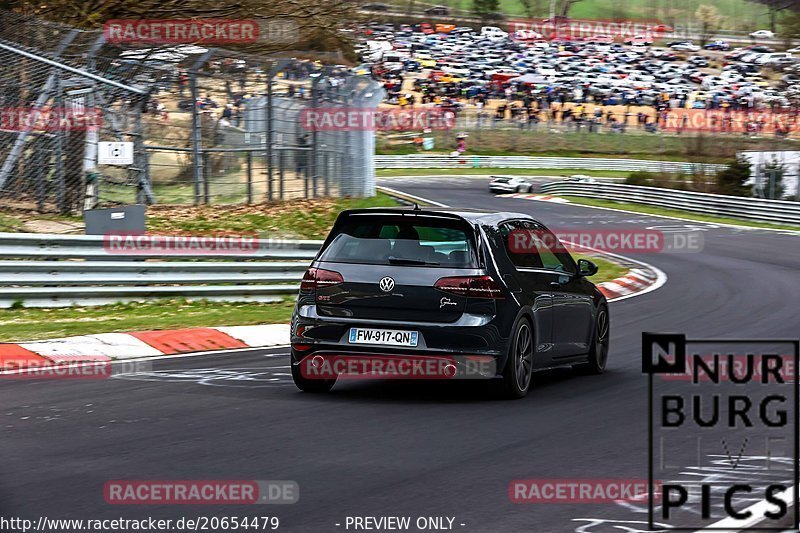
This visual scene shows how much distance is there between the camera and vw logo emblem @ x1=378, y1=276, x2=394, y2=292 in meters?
8.78

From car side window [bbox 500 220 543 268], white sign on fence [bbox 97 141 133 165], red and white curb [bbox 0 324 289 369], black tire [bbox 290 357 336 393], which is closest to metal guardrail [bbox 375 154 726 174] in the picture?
white sign on fence [bbox 97 141 133 165]

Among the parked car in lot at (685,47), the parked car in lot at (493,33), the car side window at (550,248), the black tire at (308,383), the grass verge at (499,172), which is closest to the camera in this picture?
the black tire at (308,383)

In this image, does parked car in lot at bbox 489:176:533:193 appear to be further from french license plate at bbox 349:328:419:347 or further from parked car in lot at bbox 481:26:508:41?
parked car in lot at bbox 481:26:508:41

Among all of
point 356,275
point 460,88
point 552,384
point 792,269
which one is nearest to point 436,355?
point 356,275

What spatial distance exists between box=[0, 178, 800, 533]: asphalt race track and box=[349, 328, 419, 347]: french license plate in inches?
18.0

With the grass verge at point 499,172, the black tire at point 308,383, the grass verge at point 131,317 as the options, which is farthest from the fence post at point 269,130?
the grass verge at point 499,172

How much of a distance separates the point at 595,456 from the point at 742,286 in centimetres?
1422

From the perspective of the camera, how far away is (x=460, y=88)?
258 ft

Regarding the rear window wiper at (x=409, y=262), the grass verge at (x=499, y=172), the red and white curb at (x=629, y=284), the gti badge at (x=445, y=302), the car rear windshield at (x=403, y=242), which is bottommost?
the grass verge at (x=499, y=172)

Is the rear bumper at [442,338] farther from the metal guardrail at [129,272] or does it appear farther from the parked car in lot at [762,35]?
the parked car in lot at [762,35]

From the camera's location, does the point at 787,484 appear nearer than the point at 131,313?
Yes

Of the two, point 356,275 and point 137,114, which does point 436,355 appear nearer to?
point 356,275

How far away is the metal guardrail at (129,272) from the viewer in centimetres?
1423

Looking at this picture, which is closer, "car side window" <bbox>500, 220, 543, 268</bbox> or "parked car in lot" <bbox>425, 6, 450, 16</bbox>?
"car side window" <bbox>500, 220, 543, 268</bbox>
